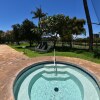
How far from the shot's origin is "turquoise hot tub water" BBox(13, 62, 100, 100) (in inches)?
386

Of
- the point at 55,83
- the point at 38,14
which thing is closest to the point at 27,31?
the point at 38,14

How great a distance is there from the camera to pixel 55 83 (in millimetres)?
11461

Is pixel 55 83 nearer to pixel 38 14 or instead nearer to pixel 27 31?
pixel 27 31

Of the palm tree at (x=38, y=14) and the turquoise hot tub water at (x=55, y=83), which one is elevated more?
the palm tree at (x=38, y=14)

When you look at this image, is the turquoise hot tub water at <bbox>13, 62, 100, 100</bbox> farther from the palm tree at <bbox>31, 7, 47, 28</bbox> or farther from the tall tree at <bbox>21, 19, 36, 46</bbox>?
the palm tree at <bbox>31, 7, 47, 28</bbox>

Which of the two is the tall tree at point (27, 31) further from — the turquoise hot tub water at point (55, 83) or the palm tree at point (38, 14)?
the turquoise hot tub water at point (55, 83)

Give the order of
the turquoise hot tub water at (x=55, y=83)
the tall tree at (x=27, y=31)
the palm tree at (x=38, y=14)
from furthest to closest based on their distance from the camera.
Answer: the palm tree at (x=38, y=14) < the tall tree at (x=27, y=31) < the turquoise hot tub water at (x=55, y=83)

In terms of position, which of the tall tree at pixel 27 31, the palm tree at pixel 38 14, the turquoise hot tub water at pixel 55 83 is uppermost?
the palm tree at pixel 38 14

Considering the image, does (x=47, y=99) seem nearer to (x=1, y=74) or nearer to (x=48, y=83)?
(x=48, y=83)

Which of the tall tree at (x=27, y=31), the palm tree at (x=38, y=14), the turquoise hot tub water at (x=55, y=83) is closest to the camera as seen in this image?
the turquoise hot tub water at (x=55, y=83)

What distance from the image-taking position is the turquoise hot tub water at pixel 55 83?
9.80 meters

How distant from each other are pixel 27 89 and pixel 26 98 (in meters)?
1.10

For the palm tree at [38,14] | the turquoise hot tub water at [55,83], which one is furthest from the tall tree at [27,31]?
the turquoise hot tub water at [55,83]

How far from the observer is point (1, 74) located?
12.1 m
